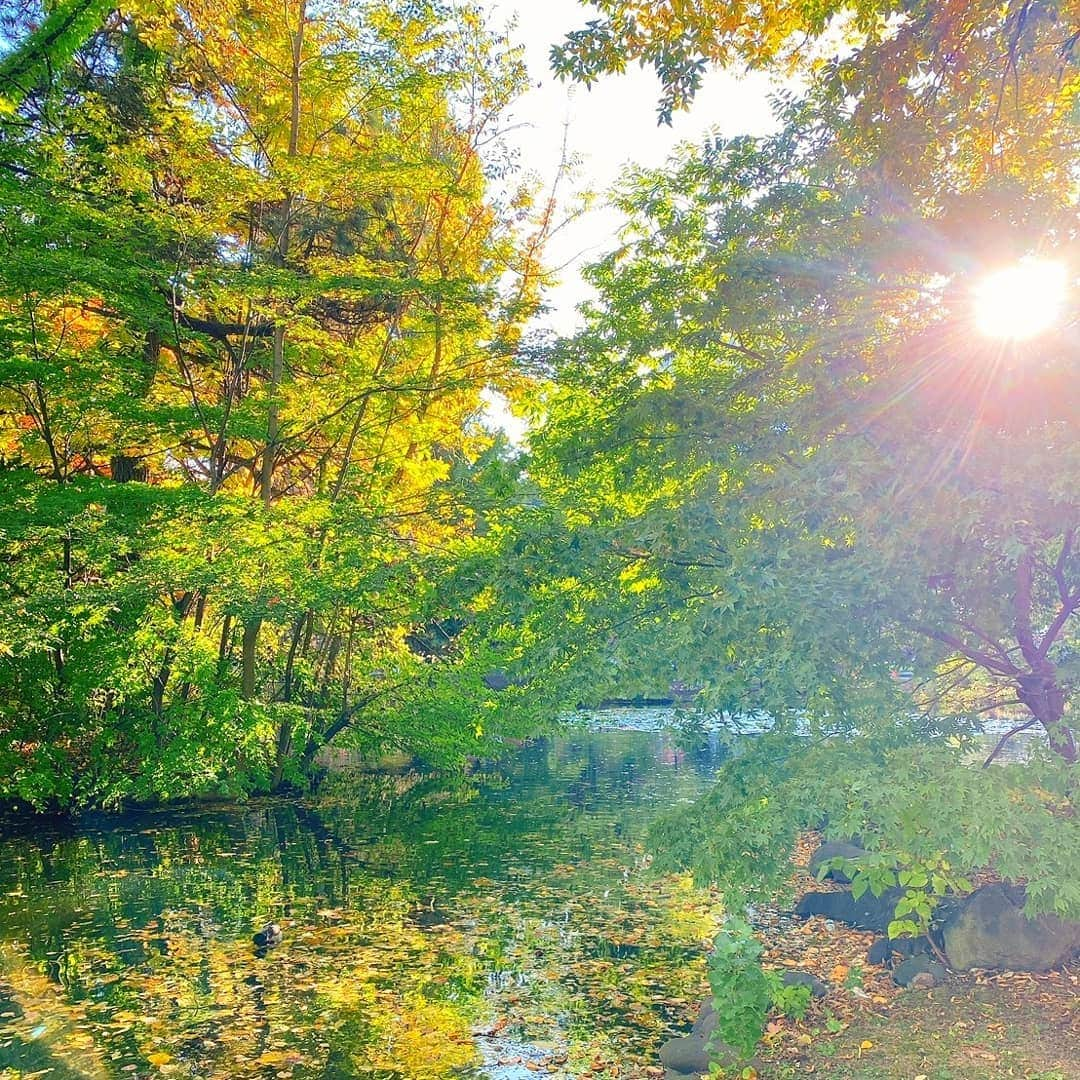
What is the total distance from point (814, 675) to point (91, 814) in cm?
1338

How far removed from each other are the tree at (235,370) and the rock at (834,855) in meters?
6.32

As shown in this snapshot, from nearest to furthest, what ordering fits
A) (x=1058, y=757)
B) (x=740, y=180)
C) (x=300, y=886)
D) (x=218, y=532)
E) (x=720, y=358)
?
(x=1058, y=757) → (x=740, y=180) → (x=720, y=358) → (x=300, y=886) → (x=218, y=532)

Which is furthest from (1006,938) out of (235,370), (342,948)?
(235,370)

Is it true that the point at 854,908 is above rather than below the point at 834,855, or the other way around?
below

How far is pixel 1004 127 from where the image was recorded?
685 cm

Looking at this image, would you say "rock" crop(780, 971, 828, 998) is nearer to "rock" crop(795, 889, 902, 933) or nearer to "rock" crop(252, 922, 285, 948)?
"rock" crop(795, 889, 902, 933)

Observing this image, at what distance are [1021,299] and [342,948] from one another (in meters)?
7.81

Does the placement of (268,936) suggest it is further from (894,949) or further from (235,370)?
(235,370)

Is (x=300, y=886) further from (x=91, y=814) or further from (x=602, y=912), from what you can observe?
(x=91, y=814)

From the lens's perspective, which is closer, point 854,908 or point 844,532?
point 844,532

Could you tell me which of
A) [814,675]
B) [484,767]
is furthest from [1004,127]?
[484,767]

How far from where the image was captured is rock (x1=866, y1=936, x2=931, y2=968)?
7105mm

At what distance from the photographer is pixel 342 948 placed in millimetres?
8219

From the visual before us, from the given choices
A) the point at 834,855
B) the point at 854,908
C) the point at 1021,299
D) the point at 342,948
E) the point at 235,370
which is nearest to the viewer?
the point at 1021,299
